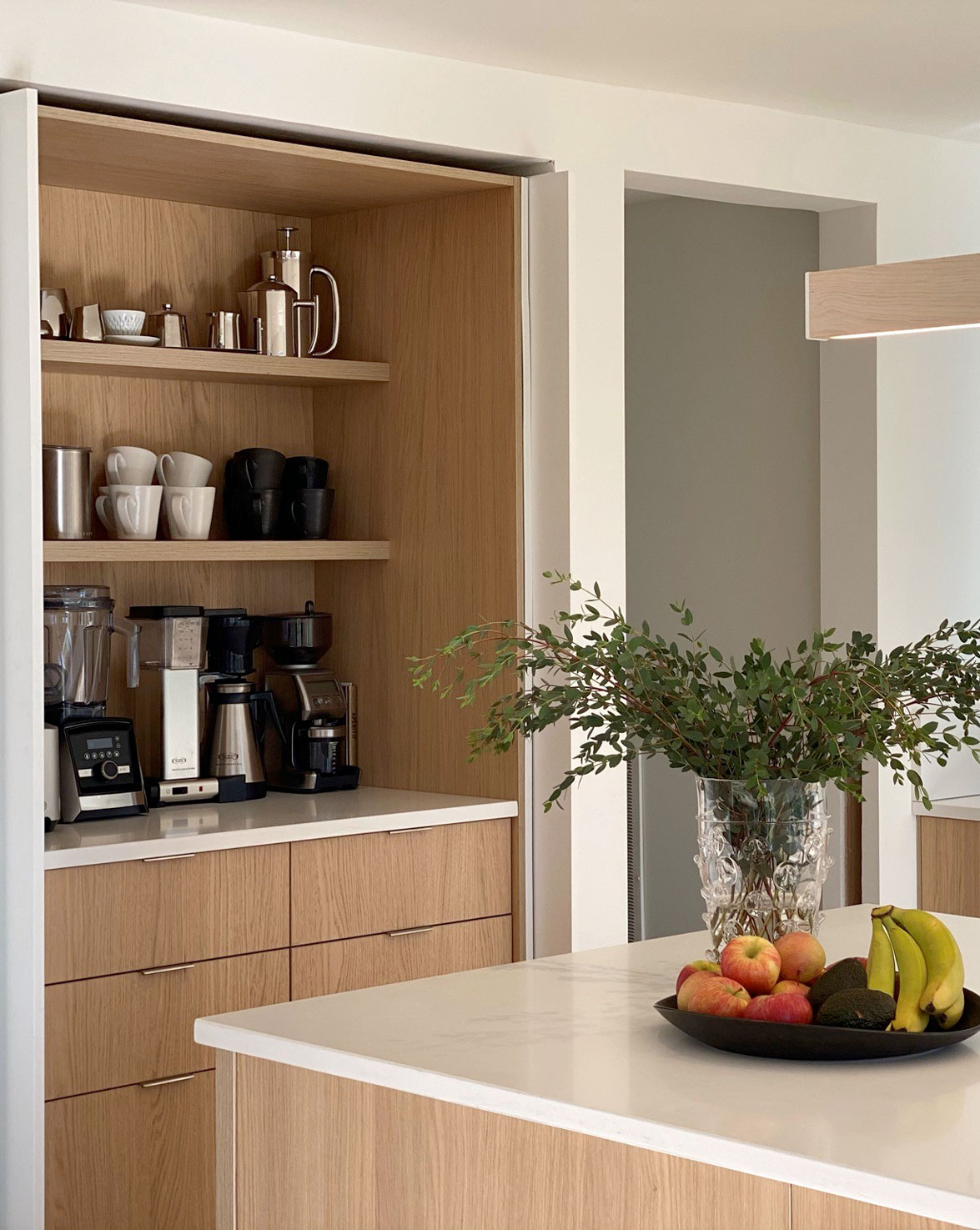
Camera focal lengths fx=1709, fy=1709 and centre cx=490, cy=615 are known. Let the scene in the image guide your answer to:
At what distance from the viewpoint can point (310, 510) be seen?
405cm

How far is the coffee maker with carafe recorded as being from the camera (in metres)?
3.91

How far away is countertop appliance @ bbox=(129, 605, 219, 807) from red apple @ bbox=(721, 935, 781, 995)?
7.08 feet

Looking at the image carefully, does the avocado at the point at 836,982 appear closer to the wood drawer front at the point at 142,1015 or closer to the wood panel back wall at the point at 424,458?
the wood drawer front at the point at 142,1015

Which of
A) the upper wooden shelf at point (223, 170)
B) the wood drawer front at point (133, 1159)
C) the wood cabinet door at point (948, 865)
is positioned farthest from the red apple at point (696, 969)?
the wood cabinet door at point (948, 865)

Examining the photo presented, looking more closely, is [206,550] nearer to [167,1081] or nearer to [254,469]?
[254,469]

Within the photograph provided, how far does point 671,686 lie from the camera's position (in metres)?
2.01

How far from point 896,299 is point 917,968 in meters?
0.76

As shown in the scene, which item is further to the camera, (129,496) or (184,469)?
(184,469)

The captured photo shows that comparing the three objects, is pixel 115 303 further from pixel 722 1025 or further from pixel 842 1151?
pixel 842 1151

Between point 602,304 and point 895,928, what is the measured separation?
234 cm

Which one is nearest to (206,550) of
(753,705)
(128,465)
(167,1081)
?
(128,465)

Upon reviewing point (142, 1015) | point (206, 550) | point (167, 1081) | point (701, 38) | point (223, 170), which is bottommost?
point (167, 1081)

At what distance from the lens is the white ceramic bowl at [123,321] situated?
3.67 metres

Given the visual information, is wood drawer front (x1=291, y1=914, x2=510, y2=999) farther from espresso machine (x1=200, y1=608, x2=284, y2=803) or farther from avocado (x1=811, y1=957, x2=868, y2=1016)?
avocado (x1=811, y1=957, x2=868, y2=1016)
